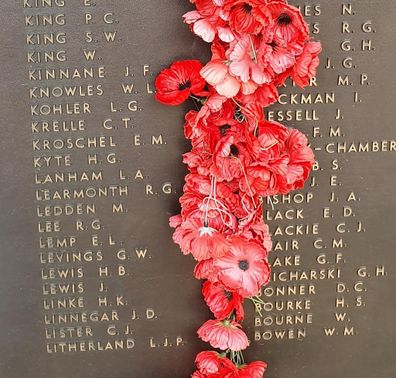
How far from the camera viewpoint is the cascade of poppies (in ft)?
4.81

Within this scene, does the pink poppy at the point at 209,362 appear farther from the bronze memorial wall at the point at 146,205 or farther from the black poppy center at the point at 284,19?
the black poppy center at the point at 284,19

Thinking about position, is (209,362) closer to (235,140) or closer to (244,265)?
(244,265)

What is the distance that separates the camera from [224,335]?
1616 millimetres

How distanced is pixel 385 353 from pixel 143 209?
0.91 m

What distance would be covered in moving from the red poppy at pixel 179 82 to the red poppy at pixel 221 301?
21.6 inches

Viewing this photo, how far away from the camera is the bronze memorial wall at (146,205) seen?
1.63 meters

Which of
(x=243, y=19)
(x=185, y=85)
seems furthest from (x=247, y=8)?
(x=185, y=85)

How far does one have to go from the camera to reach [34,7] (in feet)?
5.28

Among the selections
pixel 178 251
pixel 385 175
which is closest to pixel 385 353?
pixel 385 175

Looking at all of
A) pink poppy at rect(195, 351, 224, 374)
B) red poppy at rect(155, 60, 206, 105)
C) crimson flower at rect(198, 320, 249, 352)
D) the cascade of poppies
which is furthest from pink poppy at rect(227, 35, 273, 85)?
pink poppy at rect(195, 351, 224, 374)

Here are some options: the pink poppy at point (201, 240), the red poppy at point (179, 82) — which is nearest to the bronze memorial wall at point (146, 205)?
the red poppy at point (179, 82)

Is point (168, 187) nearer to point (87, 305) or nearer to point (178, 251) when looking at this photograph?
point (178, 251)

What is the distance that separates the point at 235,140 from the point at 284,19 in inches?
13.4

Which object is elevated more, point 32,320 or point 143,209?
point 143,209
